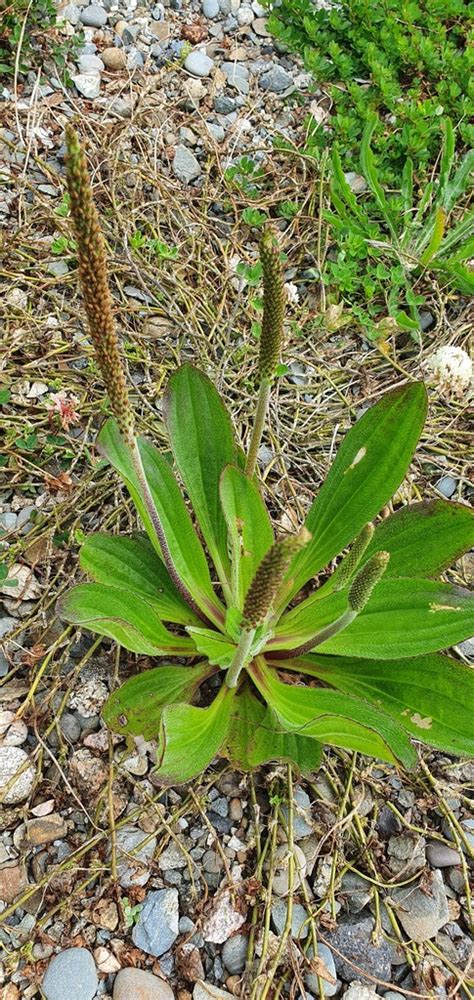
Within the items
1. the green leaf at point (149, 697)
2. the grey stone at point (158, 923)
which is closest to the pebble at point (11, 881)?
the grey stone at point (158, 923)

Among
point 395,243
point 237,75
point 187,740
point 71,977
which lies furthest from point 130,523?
point 237,75

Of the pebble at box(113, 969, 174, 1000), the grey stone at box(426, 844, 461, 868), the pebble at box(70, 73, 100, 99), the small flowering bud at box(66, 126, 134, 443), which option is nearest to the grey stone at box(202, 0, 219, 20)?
the pebble at box(70, 73, 100, 99)

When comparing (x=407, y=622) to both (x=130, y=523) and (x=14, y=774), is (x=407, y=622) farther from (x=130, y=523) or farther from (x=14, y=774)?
(x=14, y=774)

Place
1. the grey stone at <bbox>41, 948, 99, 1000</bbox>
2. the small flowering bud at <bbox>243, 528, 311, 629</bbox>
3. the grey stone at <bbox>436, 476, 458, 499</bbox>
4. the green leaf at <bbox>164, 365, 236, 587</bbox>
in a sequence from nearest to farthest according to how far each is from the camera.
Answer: the small flowering bud at <bbox>243, 528, 311, 629</bbox>
the grey stone at <bbox>41, 948, 99, 1000</bbox>
the green leaf at <bbox>164, 365, 236, 587</bbox>
the grey stone at <bbox>436, 476, 458, 499</bbox>

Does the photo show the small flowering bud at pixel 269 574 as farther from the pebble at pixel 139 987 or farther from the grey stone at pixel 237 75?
the grey stone at pixel 237 75

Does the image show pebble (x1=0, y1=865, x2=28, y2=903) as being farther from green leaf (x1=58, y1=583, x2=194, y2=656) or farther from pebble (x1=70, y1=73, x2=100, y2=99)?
pebble (x1=70, y1=73, x2=100, y2=99)

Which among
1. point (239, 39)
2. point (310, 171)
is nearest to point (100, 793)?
point (310, 171)
